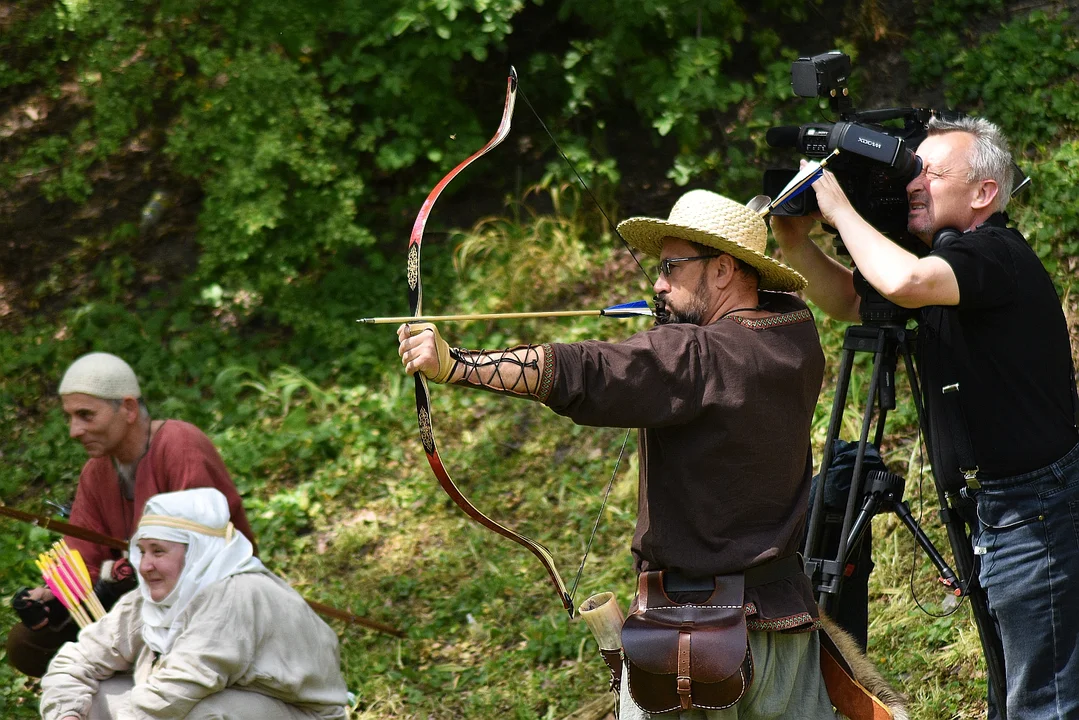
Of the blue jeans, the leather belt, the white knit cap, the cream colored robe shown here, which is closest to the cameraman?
the blue jeans

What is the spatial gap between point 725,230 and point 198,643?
1924 millimetres

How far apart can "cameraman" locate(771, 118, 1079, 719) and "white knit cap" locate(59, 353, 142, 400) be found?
2596mm

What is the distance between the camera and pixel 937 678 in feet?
12.1

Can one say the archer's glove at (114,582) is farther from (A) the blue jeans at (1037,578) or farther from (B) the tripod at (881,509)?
(A) the blue jeans at (1037,578)

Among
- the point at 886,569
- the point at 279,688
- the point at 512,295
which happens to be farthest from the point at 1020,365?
the point at 512,295

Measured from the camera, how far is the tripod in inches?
115

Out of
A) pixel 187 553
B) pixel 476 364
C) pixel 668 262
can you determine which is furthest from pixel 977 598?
pixel 187 553

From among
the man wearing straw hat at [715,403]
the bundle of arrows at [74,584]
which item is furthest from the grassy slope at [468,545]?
the man wearing straw hat at [715,403]

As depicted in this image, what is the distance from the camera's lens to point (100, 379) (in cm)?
412

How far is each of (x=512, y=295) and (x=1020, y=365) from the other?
3561mm

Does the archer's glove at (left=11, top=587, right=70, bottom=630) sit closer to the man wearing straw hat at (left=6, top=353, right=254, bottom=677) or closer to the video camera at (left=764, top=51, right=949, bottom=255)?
the man wearing straw hat at (left=6, top=353, right=254, bottom=677)

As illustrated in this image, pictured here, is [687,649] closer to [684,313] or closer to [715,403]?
[715,403]

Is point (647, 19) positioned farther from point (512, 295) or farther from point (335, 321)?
point (335, 321)

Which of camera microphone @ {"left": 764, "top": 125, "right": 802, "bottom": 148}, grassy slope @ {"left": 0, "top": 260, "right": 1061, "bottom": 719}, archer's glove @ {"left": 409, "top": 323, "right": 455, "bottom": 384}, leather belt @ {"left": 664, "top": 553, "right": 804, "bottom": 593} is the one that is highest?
camera microphone @ {"left": 764, "top": 125, "right": 802, "bottom": 148}
